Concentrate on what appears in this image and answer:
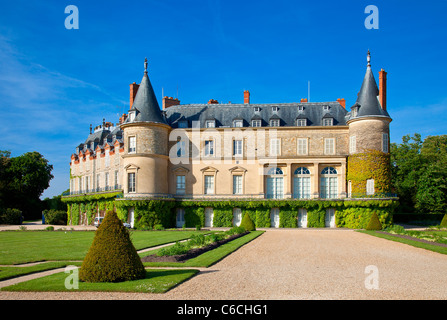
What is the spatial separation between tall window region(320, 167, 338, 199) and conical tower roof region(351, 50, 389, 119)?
6.18 m

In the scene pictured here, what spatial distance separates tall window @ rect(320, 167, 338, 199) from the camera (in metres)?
43.2

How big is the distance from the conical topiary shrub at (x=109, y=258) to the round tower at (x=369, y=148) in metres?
32.7

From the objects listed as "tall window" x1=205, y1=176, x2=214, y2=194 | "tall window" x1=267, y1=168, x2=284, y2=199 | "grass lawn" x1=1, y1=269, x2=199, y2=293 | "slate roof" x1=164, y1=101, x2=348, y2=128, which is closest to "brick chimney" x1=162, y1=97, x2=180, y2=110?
"slate roof" x1=164, y1=101, x2=348, y2=128

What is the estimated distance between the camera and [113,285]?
1117 centimetres

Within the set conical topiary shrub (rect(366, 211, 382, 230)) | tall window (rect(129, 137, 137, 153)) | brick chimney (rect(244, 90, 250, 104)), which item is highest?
brick chimney (rect(244, 90, 250, 104))

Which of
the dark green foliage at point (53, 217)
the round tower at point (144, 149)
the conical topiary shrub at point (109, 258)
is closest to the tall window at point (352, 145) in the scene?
the round tower at point (144, 149)

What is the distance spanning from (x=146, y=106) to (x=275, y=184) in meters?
14.9

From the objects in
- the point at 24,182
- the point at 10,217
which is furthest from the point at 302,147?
the point at 24,182

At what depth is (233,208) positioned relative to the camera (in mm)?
43438

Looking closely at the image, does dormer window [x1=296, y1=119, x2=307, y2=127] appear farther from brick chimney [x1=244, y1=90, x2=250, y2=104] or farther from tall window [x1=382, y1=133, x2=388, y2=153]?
tall window [x1=382, y1=133, x2=388, y2=153]

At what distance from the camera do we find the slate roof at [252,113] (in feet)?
148

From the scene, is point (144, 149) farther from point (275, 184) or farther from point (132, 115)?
point (275, 184)

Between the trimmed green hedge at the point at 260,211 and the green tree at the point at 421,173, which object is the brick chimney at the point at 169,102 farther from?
the green tree at the point at 421,173

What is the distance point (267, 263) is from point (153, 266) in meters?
4.19
